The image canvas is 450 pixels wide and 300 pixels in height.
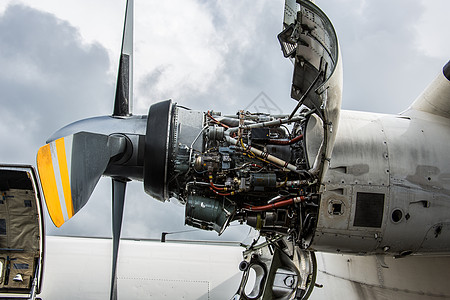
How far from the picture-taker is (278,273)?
7500 millimetres

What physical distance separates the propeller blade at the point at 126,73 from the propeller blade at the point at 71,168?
1.08 meters

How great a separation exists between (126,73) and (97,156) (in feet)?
7.08

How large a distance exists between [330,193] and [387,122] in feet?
5.45

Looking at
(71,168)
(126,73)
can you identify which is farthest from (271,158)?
(126,73)

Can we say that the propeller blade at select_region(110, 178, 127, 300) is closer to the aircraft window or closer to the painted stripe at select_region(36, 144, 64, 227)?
the painted stripe at select_region(36, 144, 64, 227)

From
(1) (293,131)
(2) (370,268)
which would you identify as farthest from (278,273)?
(1) (293,131)

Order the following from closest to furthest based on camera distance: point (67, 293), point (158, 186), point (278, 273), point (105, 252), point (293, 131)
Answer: point (158, 186)
point (293, 131)
point (278, 273)
point (67, 293)
point (105, 252)

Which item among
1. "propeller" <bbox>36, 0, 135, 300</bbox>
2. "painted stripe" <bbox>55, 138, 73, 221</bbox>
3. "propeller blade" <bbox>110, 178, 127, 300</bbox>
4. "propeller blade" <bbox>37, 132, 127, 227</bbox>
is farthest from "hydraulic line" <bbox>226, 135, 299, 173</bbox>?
"painted stripe" <bbox>55, 138, 73, 221</bbox>

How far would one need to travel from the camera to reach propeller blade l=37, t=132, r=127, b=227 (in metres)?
5.27

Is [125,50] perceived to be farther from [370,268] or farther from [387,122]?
[370,268]

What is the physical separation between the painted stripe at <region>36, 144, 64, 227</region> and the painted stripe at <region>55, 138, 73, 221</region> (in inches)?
4.2

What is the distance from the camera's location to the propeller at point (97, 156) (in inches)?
210

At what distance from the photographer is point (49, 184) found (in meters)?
5.28

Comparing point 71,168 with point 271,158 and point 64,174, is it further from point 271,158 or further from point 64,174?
point 271,158
